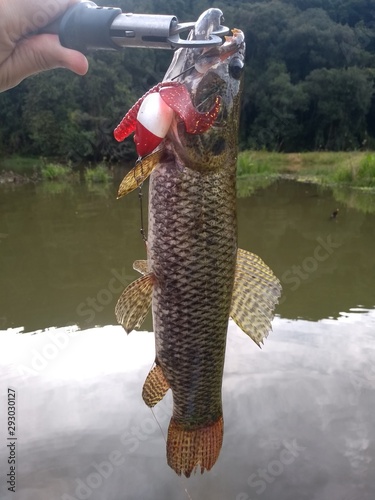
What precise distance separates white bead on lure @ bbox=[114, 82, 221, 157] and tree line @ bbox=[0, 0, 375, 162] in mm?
29431

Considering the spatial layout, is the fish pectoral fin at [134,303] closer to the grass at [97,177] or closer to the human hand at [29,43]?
the human hand at [29,43]

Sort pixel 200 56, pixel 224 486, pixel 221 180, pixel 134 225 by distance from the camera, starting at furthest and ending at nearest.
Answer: pixel 134 225 < pixel 224 486 < pixel 221 180 < pixel 200 56

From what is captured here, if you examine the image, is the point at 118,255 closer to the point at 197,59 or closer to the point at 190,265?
the point at 190,265

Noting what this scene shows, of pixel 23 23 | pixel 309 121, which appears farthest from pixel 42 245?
pixel 309 121

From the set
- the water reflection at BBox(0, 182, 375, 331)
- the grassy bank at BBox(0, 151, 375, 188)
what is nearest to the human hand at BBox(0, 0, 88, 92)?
the water reflection at BBox(0, 182, 375, 331)

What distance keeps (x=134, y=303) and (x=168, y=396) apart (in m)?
1.98

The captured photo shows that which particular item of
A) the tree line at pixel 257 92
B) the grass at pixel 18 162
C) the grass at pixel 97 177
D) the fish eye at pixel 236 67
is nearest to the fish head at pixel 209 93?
the fish eye at pixel 236 67

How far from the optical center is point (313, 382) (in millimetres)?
3988

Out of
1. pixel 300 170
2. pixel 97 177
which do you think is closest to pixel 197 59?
pixel 97 177

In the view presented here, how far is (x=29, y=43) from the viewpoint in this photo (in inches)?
79.7

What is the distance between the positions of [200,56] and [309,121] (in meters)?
42.7

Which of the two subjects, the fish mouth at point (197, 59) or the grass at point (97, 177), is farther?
the grass at point (97, 177)

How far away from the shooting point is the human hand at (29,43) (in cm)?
185

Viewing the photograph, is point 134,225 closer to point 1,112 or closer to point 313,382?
point 313,382
